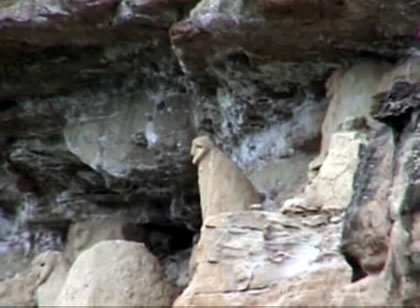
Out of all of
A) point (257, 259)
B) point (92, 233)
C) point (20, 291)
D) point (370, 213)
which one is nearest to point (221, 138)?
point (92, 233)

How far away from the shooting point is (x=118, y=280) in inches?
176

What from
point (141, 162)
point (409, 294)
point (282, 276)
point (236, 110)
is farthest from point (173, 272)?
point (409, 294)

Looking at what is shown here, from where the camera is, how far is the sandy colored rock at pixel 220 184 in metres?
4.34

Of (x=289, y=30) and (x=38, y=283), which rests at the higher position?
(x=289, y=30)

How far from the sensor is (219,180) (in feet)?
14.4

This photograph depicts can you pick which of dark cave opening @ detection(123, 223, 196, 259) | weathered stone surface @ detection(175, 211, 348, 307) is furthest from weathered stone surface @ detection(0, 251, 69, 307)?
weathered stone surface @ detection(175, 211, 348, 307)

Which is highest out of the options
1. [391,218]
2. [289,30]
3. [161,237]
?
[289,30]

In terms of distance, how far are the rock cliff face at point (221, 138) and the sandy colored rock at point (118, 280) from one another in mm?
58

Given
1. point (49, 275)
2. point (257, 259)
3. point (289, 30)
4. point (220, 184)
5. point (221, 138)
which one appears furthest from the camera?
point (49, 275)

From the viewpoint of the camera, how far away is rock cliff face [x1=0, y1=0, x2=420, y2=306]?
316 centimetres

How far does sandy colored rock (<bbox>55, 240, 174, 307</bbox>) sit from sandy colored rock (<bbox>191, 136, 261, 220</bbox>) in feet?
0.90

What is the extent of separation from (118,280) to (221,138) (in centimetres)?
62

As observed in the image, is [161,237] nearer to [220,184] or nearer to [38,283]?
[38,283]

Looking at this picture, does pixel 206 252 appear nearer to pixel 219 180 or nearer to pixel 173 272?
pixel 219 180
